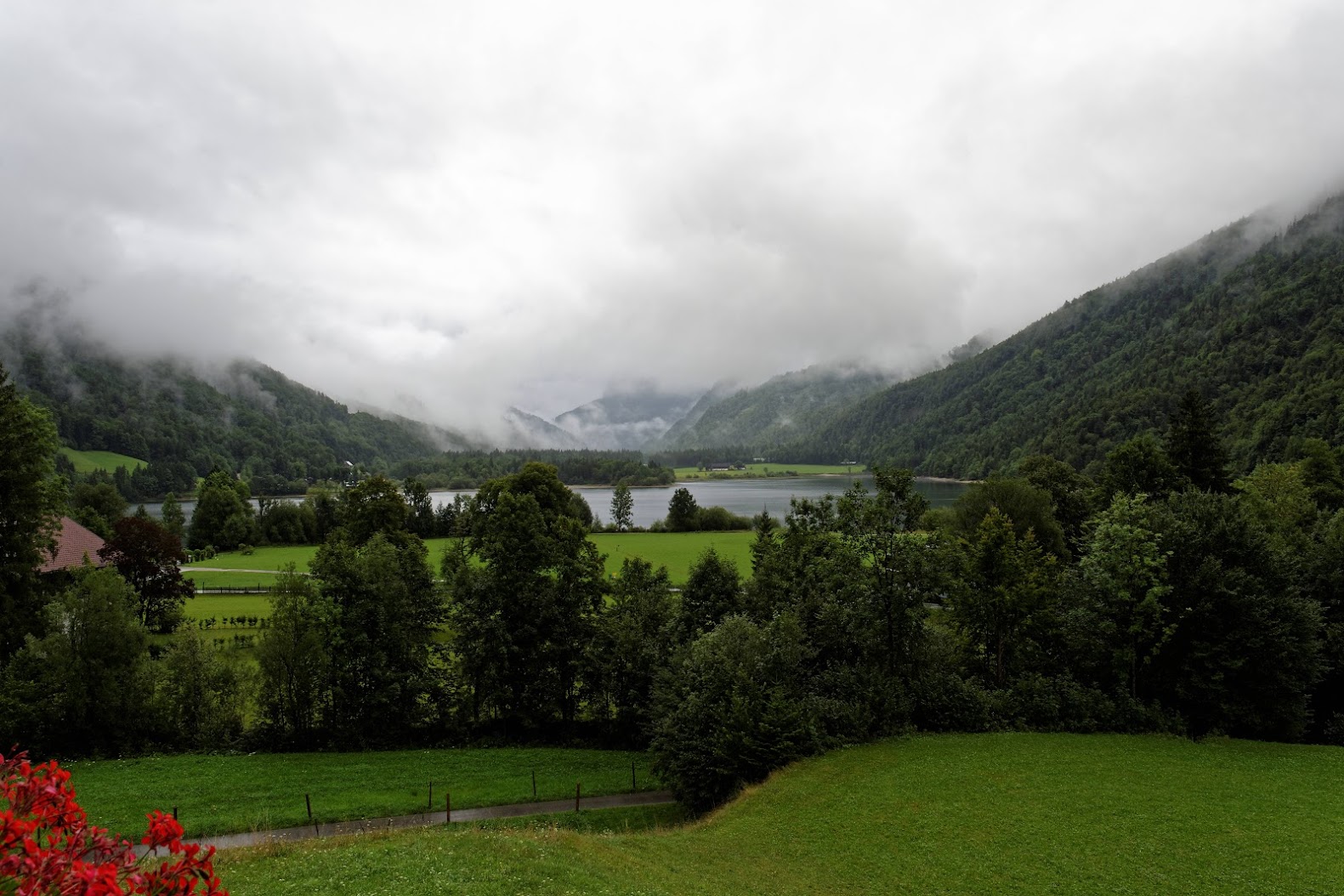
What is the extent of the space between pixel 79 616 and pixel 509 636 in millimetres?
17860

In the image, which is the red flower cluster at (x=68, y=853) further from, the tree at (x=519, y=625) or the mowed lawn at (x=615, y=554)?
the mowed lawn at (x=615, y=554)

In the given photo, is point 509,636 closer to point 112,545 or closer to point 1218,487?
point 112,545

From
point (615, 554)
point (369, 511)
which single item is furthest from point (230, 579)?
point (615, 554)

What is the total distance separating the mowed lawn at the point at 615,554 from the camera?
66.9 metres

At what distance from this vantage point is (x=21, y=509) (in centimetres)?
2933

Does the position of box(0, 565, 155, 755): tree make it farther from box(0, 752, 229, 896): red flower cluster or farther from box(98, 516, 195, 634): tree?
box(0, 752, 229, 896): red flower cluster

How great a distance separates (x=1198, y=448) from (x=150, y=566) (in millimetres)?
76930

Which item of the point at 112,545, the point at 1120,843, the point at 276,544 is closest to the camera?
the point at 1120,843

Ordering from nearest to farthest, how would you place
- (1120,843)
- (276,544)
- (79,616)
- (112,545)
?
(1120,843) → (79,616) → (112,545) → (276,544)

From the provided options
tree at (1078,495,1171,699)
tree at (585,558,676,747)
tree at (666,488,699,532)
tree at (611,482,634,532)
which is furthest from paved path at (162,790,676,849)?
tree at (611,482,634,532)

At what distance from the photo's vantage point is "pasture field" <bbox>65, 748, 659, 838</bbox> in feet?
72.1

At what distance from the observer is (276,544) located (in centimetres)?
9612

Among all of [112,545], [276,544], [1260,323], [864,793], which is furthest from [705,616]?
[1260,323]

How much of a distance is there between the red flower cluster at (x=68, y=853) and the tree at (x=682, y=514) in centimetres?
10374
